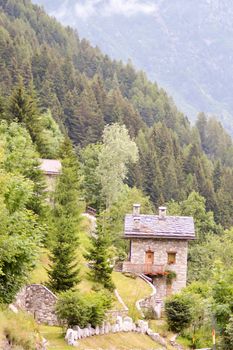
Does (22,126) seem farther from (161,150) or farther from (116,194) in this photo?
(161,150)

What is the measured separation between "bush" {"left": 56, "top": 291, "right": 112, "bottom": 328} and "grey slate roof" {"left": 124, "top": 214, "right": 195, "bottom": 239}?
24.6m

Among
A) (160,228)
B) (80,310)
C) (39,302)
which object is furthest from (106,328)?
(160,228)

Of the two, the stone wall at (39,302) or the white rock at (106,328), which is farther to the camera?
the stone wall at (39,302)

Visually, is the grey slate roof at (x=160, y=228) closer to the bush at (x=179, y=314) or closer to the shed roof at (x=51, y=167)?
the shed roof at (x=51, y=167)

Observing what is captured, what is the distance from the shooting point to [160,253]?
57250 millimetres

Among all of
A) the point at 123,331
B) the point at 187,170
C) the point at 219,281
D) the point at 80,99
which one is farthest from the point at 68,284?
the point at 80,99

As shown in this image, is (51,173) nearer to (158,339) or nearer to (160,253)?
(160,253)

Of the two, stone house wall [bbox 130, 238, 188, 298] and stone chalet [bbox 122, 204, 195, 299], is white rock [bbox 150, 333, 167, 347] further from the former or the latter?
stone house wall [bbox 130, 238, 188, 298]

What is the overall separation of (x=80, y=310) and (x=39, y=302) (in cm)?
650

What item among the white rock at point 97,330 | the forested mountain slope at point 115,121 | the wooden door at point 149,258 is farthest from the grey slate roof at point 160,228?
the forested mountain slope at point 115,121

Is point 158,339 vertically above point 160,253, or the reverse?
point 160,253

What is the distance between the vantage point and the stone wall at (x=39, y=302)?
118 feet

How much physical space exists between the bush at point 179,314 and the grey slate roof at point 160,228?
51.6ft

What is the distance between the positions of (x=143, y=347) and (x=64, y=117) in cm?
11817
